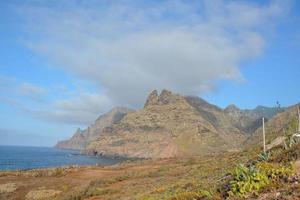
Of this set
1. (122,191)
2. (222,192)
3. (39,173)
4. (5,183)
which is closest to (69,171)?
(39,173)

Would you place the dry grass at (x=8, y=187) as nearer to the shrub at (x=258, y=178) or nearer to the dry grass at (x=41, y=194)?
the dry grass at (x=41, y=194)

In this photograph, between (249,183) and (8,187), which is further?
(8,187)

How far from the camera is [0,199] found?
36.5 meters

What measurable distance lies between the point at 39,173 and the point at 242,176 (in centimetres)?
4506

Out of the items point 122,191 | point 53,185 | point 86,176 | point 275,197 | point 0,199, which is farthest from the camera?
point 86,176

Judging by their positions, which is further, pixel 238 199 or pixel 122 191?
pixel 122 191

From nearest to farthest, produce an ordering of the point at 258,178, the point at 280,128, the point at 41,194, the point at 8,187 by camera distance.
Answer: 1. the point at 258,178
2. the point at 41,194
3. the point at 8,187
4. the point at 280,128

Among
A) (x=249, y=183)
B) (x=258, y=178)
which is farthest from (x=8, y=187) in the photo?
(x=258, y=178)

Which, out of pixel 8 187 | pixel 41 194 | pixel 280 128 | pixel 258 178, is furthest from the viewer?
pixel 280 128

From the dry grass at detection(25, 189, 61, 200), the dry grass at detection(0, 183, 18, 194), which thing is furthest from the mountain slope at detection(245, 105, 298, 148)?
the dry grass at detection(0, 183, 18, 194)

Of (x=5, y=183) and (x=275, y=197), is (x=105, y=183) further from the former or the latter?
(x=275, y=197)

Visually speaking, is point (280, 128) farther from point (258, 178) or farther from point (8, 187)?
point (258, 178)

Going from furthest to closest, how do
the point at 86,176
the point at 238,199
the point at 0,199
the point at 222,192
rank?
the point at 86,176 < the point at 0,199 < the point at 222,192 < the point at 238,199

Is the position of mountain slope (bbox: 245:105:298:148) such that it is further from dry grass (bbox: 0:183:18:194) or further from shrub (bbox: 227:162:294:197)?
dry grass (bbox: 0:183:18:194)
